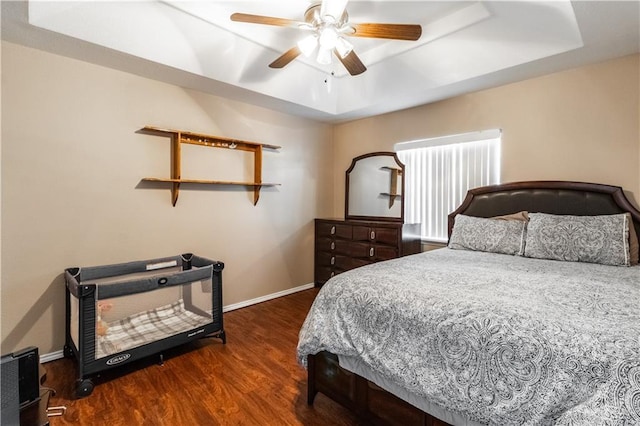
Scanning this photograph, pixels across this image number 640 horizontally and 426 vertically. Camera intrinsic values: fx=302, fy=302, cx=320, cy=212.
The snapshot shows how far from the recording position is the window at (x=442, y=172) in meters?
3.09

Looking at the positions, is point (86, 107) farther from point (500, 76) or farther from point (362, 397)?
point (500, 76)

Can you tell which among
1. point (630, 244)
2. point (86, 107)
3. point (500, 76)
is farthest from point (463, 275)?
point (86, 107)

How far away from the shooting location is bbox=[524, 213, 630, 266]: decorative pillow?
210 centimetres

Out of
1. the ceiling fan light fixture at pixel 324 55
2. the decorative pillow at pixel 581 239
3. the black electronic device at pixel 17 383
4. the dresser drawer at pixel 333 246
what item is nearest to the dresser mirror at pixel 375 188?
the dresser drawer at pixel 333 246

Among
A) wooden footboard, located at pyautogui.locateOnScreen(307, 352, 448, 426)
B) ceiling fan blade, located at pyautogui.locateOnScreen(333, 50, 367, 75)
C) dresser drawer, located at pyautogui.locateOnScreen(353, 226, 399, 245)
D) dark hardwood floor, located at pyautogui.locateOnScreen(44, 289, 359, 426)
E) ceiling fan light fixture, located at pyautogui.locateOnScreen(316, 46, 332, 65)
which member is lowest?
dark hardwood floor, located at pyautogui.locateOnScreen(44, 289, 359, 426)

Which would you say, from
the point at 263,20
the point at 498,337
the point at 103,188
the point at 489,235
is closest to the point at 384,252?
the point at 489,235

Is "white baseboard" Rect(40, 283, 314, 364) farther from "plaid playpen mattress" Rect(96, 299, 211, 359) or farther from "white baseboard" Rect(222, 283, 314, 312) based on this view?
"plaid playpen mattress" Rect(96, 299, 211, 359)

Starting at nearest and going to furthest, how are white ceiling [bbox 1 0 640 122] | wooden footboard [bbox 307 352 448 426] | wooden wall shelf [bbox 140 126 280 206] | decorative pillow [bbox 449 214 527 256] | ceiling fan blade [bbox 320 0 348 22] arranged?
wooden footboard [bbox 307 352 448 426] → ceiling fan blade [bbox 320 0 348 22] → white ceiling [bbox 1 0 640 122] → decorative pillow [bbox 449 214 527 256] → wooden wall shelf [bbox 140 126 280 206]

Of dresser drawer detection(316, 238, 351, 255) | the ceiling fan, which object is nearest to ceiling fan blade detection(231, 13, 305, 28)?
the ceiling fan

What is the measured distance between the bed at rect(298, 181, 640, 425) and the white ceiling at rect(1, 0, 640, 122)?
1249 mm

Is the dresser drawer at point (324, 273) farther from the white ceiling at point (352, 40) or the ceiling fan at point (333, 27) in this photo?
the ceiling fan at point (333, 27)

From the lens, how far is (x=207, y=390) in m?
1.96

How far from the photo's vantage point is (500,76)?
273 cm

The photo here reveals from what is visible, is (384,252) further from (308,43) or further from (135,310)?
(135,310)
